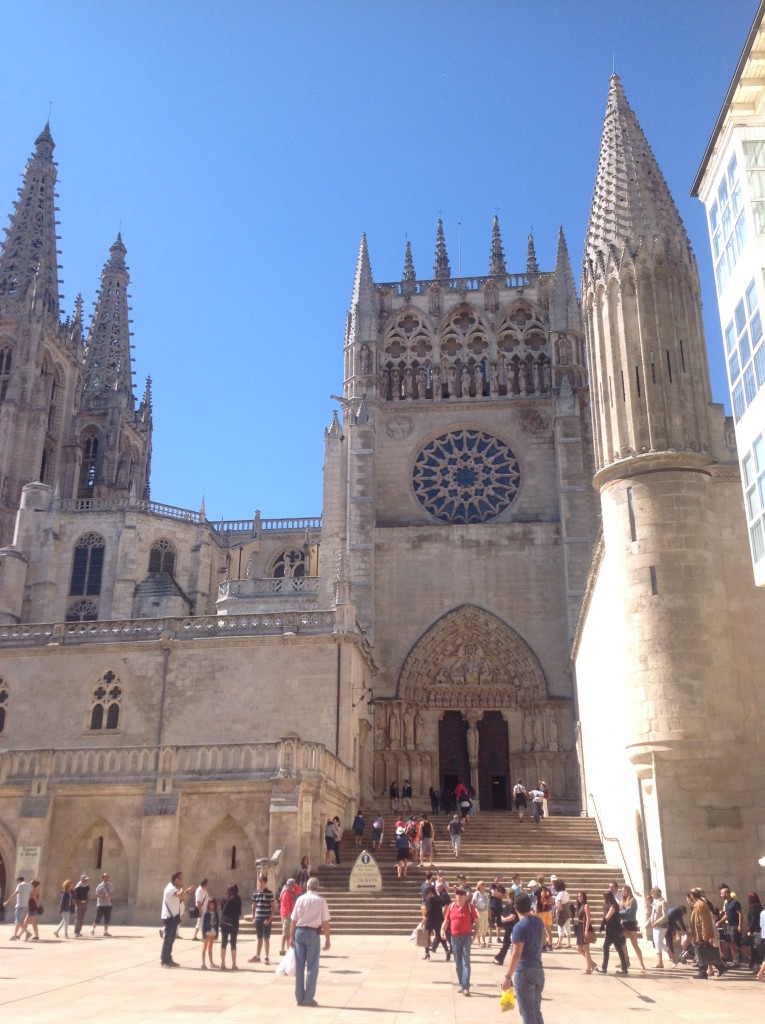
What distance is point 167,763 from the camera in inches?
813

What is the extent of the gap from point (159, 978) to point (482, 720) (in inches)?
813

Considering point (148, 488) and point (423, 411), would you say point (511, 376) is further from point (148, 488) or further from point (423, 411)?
point (148, 488)

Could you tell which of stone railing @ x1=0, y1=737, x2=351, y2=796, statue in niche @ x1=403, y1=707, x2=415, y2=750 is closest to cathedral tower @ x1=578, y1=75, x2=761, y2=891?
stone railing @ x1=0, y1=737, x2=351, y2=796

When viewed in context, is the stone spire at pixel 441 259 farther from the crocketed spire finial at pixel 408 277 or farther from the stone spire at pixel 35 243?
the stone spire at pixel 35 243

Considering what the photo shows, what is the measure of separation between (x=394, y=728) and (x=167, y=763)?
37.9ft

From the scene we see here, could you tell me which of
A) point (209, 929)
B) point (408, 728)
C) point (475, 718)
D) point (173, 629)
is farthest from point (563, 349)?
point (209, 929)

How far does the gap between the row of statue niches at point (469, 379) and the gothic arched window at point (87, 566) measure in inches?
632

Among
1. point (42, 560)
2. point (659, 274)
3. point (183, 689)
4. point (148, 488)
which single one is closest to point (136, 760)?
point (183, 689)

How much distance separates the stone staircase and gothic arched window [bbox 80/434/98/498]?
44.7m

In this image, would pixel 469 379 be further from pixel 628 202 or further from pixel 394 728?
pixel 628 202

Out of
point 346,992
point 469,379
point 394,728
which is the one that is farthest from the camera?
point 469,379

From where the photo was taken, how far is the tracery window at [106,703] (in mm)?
26000

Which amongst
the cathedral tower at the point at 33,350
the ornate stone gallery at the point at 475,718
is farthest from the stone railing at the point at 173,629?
the cathedral tower at the point at 33,350

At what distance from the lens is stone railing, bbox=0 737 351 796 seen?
20.5m
